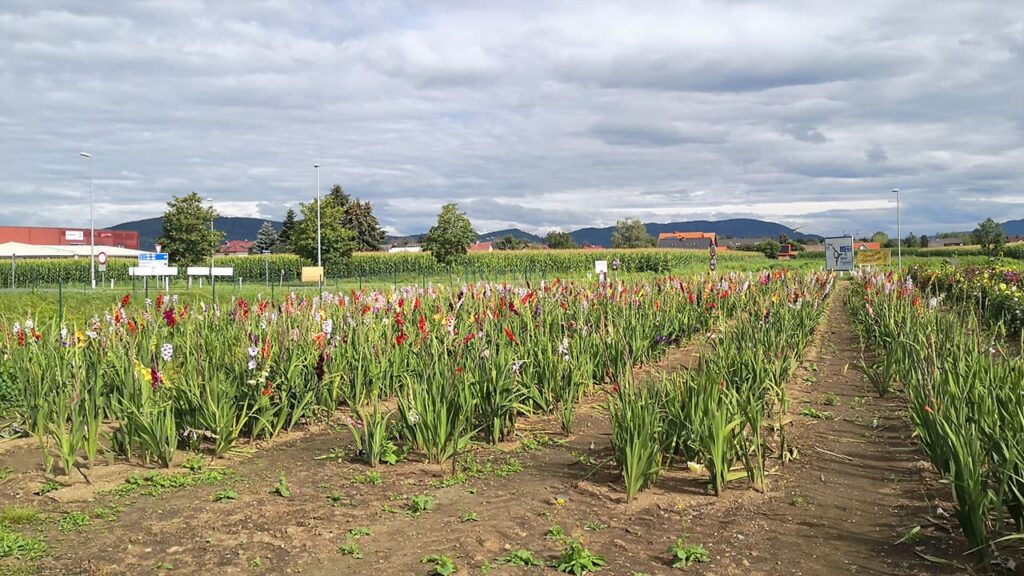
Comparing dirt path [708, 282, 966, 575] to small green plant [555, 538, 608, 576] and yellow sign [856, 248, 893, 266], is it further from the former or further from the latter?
yellow sign [856, 248, 893, 266]

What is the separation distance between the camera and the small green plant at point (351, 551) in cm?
374

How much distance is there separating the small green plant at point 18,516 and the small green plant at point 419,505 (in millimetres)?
2061

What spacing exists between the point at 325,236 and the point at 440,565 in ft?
138

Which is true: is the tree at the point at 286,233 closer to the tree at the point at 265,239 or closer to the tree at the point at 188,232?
the tree at the point at 265,239

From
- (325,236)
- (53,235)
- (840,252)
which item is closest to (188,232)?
(325,236)

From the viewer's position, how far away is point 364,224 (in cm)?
8244

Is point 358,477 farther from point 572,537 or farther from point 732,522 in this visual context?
point 732,522

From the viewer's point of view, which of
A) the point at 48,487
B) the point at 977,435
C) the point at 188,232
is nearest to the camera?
the point at 977,435

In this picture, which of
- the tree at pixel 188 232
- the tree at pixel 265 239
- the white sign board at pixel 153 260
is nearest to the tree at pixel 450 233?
the tree at pixel 188 232

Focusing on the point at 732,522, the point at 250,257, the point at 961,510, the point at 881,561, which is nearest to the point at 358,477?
the point at 732,522

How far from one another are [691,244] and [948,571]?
88.7 metres

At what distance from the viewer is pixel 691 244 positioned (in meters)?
90.0

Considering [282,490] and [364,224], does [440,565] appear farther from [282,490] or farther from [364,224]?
[364,224]

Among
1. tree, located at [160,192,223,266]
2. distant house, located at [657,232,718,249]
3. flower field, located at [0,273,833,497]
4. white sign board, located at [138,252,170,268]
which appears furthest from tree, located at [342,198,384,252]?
flower field, located at [0,273,833,497]
